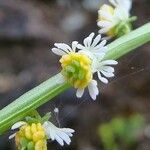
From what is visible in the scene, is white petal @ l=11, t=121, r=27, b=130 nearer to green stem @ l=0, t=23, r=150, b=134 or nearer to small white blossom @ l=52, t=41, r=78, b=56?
green stem @ l=0, t=23, r=150, b=134

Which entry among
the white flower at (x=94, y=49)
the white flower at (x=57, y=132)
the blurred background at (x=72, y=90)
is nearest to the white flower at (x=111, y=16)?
the white flower at (x=94, y=49)

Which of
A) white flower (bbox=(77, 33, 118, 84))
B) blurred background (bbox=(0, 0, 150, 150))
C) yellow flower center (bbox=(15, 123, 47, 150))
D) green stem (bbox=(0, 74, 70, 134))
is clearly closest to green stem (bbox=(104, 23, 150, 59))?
white flower (bbox=(77, 33, 118, 84))

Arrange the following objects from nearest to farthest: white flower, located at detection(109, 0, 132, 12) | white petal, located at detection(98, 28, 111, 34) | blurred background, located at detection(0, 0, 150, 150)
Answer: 1. white petal, located at detection(98, 28, 111, 34)
2. white flower, located at detection(109, 0, 132, 12)
3. blurred background, located at detection(0, 0, 150, 150)

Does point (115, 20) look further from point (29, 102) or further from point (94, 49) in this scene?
point (29, 102)

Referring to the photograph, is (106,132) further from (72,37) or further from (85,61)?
(85,61)

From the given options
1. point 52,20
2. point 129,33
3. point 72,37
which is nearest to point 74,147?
point 72,37

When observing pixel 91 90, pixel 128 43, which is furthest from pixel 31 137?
pixel 128 43
